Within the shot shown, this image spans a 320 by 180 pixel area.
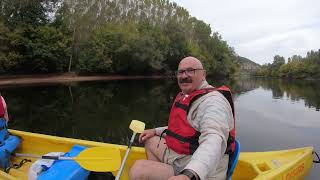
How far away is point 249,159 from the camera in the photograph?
3863mm

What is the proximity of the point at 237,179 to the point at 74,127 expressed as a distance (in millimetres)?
5239

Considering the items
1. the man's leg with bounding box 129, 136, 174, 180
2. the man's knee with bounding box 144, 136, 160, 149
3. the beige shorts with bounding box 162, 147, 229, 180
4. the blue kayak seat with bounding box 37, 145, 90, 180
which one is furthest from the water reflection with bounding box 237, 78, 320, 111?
the man's leg with bounding box 129, 136, 174, 180

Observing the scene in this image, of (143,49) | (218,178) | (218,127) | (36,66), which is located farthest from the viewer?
(143,49)

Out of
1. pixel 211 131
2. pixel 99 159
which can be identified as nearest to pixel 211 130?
pixel 211 131

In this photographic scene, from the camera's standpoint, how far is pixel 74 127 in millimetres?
8016

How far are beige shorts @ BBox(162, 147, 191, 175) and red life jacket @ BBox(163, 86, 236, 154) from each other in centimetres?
5

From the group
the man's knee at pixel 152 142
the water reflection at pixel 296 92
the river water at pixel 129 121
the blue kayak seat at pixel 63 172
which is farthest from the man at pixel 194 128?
the water reflection at pixel 296 92

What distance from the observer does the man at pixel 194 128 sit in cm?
211

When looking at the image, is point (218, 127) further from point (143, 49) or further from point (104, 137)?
point (143, 49)

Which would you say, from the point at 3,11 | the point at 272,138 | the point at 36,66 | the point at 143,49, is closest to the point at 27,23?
the point at 3,11

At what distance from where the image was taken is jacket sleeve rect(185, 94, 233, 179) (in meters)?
1.88

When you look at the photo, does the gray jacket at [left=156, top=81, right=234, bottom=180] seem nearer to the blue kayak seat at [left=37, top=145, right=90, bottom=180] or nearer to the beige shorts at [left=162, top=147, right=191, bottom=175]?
the beige shorts at [left=162, top=147, right=191, bottom=175]

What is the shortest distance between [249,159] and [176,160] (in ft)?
5.34

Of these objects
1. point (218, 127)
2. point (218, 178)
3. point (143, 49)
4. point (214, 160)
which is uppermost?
point (143, 49)
